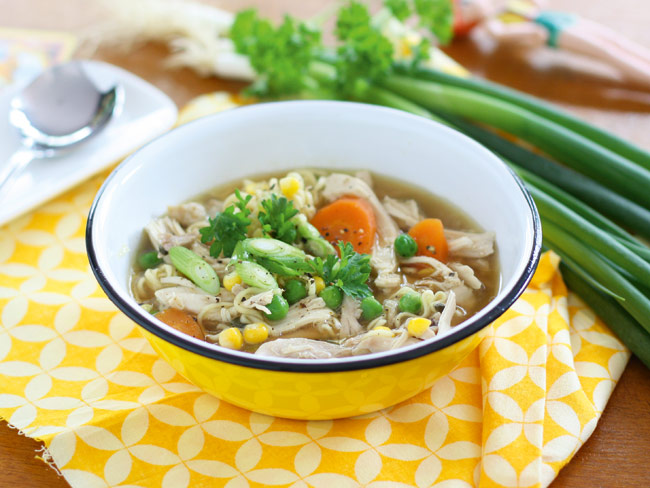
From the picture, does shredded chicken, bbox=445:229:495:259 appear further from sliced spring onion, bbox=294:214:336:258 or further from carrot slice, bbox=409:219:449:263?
sliced spring onion, bbox=294:214:336:258

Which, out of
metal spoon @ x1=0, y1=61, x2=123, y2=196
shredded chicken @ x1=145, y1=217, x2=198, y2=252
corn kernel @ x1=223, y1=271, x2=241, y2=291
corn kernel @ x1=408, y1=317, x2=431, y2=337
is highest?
corn kernel @ x1=408, y1=317, x2=431, y2=337

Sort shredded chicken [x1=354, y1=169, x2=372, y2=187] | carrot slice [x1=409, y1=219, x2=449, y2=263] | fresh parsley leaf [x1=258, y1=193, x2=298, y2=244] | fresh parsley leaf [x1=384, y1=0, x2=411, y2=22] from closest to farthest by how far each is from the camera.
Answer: fresh parsley leaf [x1=258, y1=193, x2=298, y2=244] < carrot slice [x1=409, y1=219, x2=449, y2=263] < shredded chicken [x1=354, y1=169, x2=372, y2=187] < fresh parsley leaf [x1=384, y1=0, x2=411, y2=22]

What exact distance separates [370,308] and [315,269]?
232 mm

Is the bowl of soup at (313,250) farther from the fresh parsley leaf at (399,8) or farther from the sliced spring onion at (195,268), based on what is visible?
the fresh parsley leaf at (399,8)

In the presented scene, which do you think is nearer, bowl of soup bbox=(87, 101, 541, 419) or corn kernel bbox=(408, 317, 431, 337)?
bowl of soup bbox=(87, 101, 541, 419)

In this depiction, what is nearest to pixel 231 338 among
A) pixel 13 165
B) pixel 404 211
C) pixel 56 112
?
pixel 404 211

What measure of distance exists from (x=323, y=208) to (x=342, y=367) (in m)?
1.13

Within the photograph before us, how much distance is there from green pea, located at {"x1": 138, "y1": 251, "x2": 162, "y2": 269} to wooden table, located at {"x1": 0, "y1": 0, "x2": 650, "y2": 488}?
27.4 inches

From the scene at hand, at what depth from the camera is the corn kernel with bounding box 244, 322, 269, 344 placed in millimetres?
2150

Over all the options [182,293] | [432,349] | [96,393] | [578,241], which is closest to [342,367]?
[432,349]

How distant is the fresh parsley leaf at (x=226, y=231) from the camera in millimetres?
2404

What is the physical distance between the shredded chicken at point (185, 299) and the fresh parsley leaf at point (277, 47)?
167cm

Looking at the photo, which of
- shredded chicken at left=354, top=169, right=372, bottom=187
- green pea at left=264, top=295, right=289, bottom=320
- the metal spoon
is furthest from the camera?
the metal spoon

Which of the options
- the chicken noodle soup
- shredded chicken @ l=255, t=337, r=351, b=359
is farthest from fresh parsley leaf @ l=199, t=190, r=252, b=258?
shredded chicken @ l=255, t=337, r=351, b=359
